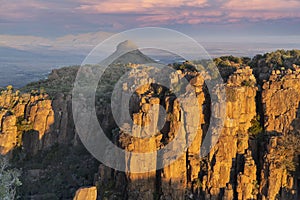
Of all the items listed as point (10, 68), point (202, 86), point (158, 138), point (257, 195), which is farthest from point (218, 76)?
point (10, 68)

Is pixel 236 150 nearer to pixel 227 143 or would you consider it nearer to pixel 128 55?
pixel 227 143

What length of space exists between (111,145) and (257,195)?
11.2m

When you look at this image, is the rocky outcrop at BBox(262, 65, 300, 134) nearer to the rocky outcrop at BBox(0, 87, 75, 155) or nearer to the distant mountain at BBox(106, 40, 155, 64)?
the rocky outcrop at BBox(0, 87, 75, 155)

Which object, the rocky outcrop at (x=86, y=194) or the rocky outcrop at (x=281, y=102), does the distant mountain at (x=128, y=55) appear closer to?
the rocky outcrop at (x=281, y=102)

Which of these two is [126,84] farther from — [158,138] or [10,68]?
[10,68]

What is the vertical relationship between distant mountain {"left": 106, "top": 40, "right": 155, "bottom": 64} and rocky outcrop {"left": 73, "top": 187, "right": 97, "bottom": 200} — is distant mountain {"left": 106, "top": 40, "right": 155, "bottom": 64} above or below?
above

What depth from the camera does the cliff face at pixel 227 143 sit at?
2755 centimetres

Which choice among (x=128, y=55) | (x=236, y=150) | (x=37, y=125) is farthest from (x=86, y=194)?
(x=128, y=55)

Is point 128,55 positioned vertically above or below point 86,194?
above

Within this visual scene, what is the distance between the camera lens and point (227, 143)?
28.1 metres

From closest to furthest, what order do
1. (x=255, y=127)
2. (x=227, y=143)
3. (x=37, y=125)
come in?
(x=227, y=143) → (x=255, y=127) → (x=37, y=125)

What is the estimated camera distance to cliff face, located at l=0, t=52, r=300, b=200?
90.4 feet

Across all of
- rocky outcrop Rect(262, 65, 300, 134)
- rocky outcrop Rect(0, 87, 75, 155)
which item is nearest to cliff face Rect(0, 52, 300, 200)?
rocky outcrop Rect(262, 65, 300, 134)

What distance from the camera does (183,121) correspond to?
95.5ft
